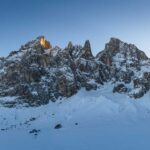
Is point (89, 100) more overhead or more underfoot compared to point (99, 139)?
more overhead

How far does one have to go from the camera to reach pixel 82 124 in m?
168

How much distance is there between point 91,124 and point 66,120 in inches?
475

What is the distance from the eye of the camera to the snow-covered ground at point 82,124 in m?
137

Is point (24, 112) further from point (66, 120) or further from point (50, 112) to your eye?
point (66, 120)

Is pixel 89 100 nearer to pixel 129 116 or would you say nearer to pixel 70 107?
pixel 70 107

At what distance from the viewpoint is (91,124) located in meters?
168

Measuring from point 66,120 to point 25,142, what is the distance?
103ft

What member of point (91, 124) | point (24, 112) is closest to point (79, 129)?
point (91, 124)

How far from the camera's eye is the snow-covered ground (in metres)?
137

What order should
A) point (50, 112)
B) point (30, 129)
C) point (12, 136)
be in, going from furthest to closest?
point (50, 112) < point (30, 129) < point (12, 136)

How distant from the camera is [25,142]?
146875 mm

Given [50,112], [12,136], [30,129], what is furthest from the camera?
[50,112]

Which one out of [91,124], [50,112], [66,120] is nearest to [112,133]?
[91,124]

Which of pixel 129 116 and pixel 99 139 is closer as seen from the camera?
pixel 99 139
